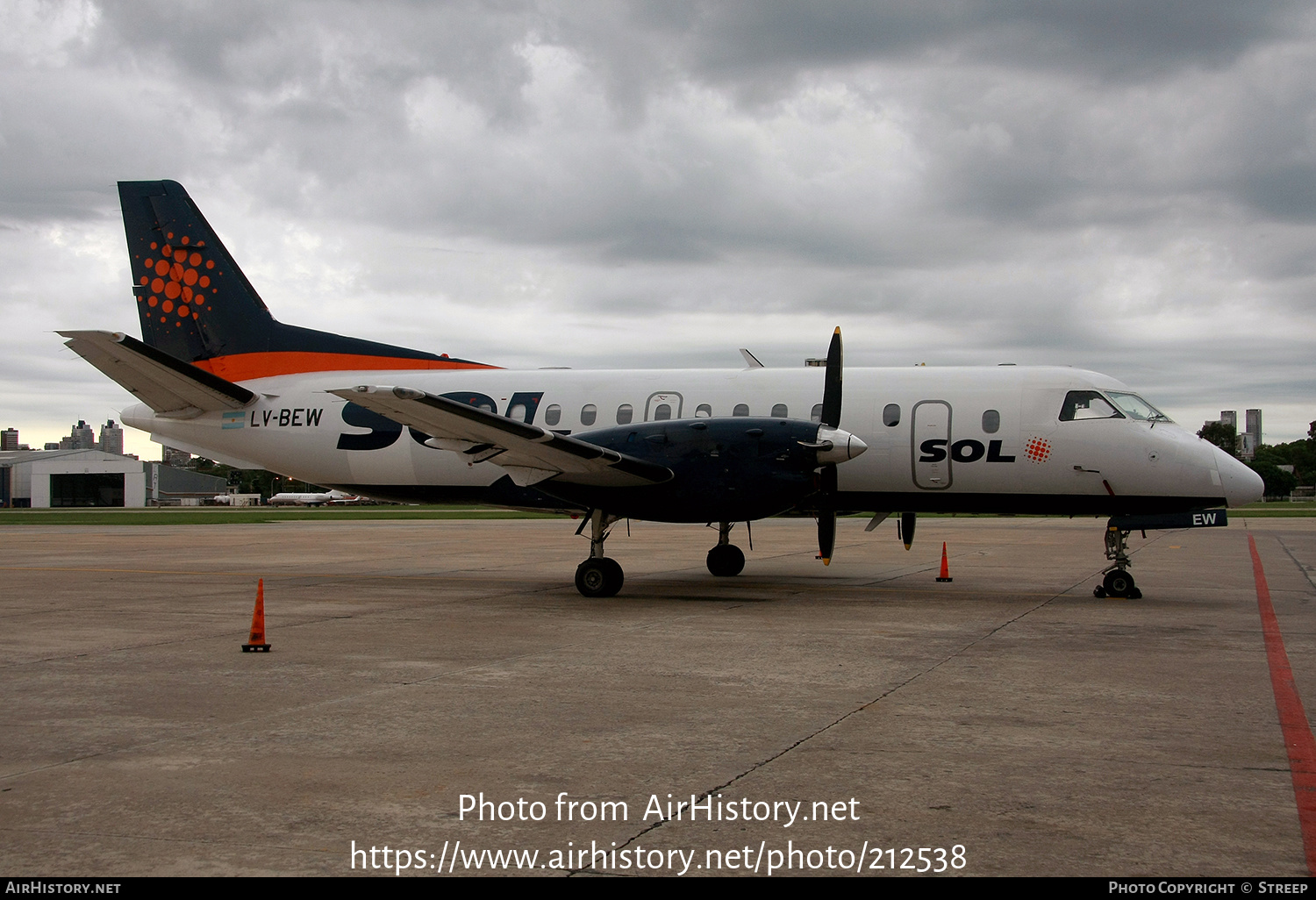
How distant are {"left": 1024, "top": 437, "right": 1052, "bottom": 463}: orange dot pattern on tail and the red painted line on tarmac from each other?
3.79 meters

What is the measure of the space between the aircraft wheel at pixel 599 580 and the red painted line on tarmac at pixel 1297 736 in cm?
809

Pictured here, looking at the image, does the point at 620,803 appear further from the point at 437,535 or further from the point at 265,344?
the point at 437,535

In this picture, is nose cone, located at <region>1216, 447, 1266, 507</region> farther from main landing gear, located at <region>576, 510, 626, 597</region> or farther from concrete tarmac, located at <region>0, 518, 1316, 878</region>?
main landing gear, located at <region>576, 510, 626, 597</region>

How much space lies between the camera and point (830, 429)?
14.0 m

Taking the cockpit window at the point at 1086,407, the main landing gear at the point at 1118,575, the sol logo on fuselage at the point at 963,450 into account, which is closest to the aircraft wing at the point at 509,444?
the sol logo on fuselage at the point at 963,450

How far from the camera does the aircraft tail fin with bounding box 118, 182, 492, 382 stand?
19.0 meters

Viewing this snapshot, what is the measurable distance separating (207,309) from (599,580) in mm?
9833

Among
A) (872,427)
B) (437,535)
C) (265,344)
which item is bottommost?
(437,535)

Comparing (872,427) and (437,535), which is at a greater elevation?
(872,427)

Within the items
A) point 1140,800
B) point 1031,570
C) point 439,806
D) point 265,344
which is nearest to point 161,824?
point 439,806

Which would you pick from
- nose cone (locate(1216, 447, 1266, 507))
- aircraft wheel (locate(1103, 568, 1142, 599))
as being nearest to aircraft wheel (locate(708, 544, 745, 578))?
aircraft wheel (locate(1103, 568, 1142, 599))

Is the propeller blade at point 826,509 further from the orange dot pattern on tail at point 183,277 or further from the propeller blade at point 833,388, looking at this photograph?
the orange dot pattern on tail at point 183,277
